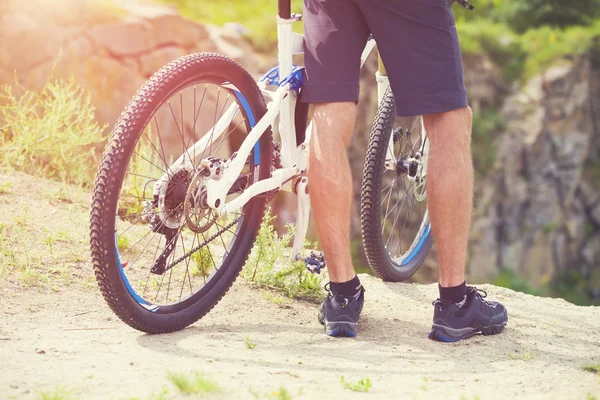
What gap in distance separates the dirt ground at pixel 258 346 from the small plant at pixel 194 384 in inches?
0.9

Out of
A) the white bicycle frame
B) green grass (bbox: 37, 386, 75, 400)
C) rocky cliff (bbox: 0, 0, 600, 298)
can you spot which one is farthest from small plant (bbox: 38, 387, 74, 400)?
rocky cliff (bbox: 0, 0, 600, 298)

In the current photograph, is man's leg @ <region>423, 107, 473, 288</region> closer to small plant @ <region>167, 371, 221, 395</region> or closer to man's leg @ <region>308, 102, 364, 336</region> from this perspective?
man's leg @ <region>308, 102, 364, 336</region>

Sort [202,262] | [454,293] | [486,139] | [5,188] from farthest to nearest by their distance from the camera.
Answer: [486,139] → [5,188] → [202,262] → [454,293]

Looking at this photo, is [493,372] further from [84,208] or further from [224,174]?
[84,208]

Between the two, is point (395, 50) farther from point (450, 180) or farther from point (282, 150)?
point (282, 150)

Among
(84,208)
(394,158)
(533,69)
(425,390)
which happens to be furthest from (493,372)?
(533,69)

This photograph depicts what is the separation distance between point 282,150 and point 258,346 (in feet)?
2.56

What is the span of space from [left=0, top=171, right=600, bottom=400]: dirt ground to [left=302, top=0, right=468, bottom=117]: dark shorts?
845 millimetres

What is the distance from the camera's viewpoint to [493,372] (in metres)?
2.72

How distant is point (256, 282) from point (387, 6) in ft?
4.53

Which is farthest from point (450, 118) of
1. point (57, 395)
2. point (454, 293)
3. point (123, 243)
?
point (123, 243)

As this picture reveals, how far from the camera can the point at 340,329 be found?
10.1 ft

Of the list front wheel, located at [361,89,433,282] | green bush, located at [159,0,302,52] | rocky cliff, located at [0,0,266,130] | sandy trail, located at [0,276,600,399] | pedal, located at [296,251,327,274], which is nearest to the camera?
sandy trail, located at [0,276,600,399]

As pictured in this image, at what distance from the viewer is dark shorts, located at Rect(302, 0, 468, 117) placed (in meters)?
2.87
